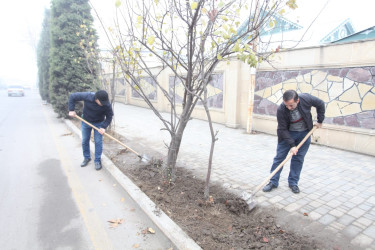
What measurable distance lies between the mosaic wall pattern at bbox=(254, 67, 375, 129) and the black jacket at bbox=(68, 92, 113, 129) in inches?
201

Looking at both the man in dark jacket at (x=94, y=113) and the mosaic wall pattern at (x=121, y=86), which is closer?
the man in dark jacket at (x=94, y=113)

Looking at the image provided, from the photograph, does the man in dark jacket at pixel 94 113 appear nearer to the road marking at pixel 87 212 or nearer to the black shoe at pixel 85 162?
the black shoe at pixel 85 162

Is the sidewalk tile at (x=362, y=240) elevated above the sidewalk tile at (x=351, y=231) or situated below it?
below

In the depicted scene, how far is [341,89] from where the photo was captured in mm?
5879

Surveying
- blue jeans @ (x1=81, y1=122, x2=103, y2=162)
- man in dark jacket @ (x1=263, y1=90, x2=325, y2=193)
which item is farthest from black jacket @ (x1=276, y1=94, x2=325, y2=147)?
blue jeans @ (x1=81, y1=122, x2=103, y2=162)

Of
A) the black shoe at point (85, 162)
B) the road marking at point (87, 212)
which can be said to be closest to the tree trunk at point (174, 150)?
the road marking at point (87, 212)

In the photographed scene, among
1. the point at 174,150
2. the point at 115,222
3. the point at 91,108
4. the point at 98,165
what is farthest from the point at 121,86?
the point at 115,222

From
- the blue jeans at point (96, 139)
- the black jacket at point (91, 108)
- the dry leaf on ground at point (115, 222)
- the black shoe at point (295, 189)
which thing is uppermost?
the black jacket at point (91, 108)

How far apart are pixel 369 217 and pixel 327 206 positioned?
0.48 metres

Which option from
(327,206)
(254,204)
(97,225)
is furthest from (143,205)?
(327,206)

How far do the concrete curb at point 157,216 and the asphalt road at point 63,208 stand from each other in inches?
3.6

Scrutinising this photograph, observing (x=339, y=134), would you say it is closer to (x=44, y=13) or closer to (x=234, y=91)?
(x=234, y=91)

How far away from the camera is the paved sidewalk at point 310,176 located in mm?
3101

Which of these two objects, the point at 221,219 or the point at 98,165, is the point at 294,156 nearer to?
the point at 221,219
